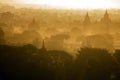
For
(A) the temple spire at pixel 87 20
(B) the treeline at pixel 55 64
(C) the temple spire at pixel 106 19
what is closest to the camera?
(B) the treeline at pixel 55 64

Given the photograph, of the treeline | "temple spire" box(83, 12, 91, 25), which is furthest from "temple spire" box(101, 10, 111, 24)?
the treeline

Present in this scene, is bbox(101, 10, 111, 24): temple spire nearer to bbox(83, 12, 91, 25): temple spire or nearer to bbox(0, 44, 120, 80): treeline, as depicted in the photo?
bbox(83, 12, 91, 25): temple spire

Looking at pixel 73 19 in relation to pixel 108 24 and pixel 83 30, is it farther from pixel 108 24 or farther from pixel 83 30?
pixel 108 24

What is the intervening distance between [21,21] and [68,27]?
1.30m

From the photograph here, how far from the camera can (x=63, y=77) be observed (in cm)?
718

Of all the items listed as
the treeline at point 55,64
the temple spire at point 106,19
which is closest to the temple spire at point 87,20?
the temple spire at point 106,19

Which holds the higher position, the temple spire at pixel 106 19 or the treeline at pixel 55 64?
the temple spire at pixel 106 19

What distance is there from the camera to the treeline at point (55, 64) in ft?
23.1

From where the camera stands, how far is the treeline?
705cm

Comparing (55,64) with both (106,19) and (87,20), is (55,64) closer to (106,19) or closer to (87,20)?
(87,20)

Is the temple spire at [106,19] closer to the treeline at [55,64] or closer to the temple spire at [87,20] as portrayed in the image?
the temple spire at [87,20]

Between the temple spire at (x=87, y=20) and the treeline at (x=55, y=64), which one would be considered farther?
the temple spire at (x=87, y=20)

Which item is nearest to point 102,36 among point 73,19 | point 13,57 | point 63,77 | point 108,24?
point 108,24

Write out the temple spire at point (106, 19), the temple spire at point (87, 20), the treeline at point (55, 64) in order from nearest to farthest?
the treeline at point (55, 64), the temple spire at point (106, 19), the temple spire at point (87, 20)
